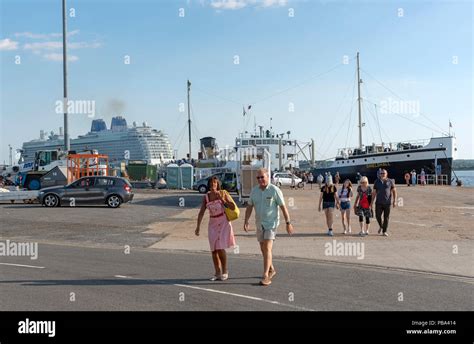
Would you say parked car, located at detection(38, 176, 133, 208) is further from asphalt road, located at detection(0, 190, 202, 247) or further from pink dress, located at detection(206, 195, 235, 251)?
pink dress, located at detection(206, 195, 235, 251)

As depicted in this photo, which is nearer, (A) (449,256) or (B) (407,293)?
(B) (407,293)

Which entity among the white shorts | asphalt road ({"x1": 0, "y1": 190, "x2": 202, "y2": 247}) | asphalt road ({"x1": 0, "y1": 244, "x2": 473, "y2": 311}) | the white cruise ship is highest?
the white cruise ship

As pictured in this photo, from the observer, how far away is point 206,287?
347 inches

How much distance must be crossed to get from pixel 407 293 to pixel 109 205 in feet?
61.4

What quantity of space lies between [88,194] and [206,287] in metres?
17.2

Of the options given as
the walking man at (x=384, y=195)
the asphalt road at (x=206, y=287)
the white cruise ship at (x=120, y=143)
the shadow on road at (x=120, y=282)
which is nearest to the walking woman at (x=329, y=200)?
the walking man at (x=384, y=195)

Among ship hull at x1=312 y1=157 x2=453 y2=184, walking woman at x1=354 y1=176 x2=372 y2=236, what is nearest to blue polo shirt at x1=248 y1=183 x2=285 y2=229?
walking woman at x1=354 y1=176 x2=372 y2=236

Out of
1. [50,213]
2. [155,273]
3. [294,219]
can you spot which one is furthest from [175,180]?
[155,273]

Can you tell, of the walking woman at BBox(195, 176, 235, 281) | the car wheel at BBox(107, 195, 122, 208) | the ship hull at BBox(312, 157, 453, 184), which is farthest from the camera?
the ship hull at BBox(312, 157, 453, 184)

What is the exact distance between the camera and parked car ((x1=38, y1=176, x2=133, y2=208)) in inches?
977

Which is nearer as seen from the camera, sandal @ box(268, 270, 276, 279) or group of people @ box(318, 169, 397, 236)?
sandal @ box(268, 270, 276, 279)

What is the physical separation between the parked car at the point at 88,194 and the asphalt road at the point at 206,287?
13.0m
